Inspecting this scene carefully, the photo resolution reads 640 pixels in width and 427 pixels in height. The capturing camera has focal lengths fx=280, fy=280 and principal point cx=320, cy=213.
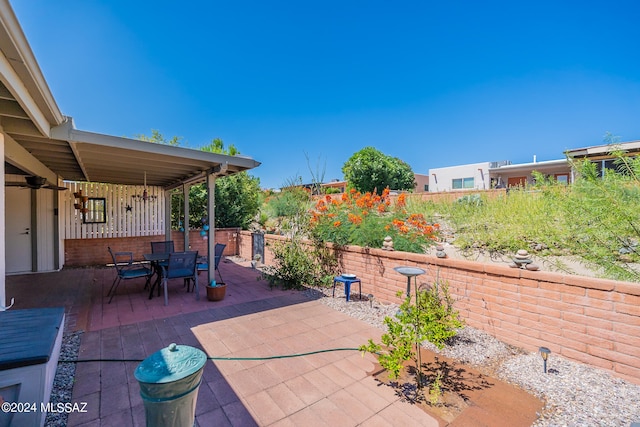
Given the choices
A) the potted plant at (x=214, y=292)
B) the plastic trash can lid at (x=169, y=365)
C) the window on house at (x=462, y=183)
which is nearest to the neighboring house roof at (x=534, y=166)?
the window on house at (x=462, y=183)

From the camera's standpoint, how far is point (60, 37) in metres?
5.47

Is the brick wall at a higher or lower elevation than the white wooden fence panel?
lower

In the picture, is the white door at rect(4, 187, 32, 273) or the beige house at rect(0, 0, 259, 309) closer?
the beige house at rect(0, 0, 259, 309)

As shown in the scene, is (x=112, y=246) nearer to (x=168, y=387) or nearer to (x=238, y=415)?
(x=238, y=415)

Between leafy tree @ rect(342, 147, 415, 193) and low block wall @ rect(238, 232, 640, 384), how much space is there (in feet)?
59.2

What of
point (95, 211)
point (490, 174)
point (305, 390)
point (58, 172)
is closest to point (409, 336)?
point (305, 390)

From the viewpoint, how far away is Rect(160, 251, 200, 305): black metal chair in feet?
14.9

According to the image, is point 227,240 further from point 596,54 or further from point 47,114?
point 596,54

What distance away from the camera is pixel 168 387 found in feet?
3.90

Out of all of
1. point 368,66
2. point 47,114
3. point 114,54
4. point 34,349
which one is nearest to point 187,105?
point 114,54

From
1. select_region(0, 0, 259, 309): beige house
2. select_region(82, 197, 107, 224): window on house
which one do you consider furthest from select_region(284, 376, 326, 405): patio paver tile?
select_region(82, 197, 107, 224): window on house

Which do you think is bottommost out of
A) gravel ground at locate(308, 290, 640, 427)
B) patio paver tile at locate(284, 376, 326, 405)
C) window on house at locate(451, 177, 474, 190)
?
gravel ground at locate(308, 290, 640, 427)

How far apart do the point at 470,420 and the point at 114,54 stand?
964cm

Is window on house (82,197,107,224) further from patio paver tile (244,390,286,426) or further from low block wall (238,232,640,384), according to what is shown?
low block wall (238,232,640,384)
